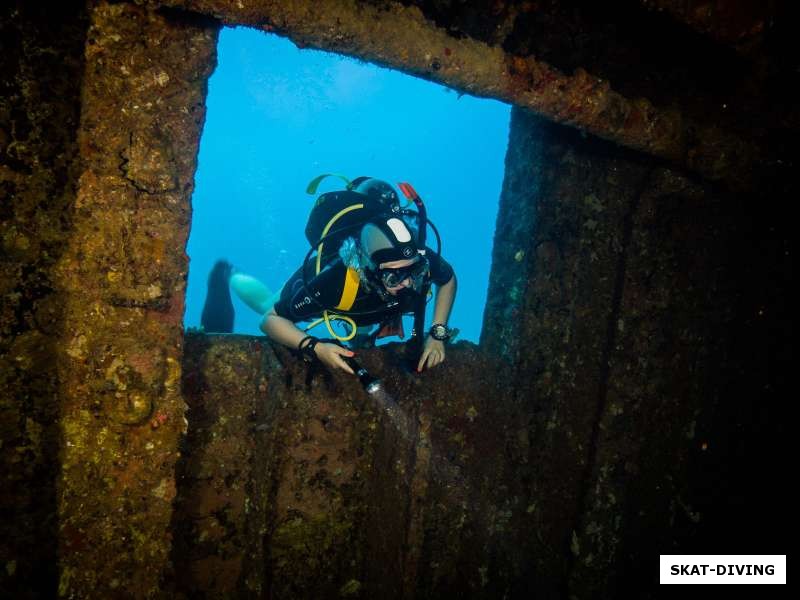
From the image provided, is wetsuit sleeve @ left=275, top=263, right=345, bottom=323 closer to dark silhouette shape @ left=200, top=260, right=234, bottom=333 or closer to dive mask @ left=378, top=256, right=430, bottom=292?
dive mask @ left=378, top=256, right=430, bottom=292

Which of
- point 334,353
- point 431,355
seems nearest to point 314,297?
point 334,353

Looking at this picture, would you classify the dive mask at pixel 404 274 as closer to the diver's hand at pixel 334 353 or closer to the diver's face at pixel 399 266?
the diver's face at pixel 399 266

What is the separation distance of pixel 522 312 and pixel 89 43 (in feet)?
8.58

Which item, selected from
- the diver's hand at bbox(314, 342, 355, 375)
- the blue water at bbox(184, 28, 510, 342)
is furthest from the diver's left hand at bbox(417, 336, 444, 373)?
the blue water at bbox(184, 28, 510, 342)

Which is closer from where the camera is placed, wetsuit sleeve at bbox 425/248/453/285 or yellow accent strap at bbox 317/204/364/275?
yellow accent strap at bbox 317/204/364/275

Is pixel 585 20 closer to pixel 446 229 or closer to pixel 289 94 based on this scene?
pixel 446 229

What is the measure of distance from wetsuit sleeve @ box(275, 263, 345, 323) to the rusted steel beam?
1343 mm

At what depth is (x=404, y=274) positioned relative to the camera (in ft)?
8.58

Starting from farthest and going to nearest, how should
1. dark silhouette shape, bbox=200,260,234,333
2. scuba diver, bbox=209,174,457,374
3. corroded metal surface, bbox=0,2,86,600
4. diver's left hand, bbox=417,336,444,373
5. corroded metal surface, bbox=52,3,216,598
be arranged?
dark silhouette shape, bbox=200,260,234,333 < diver's left hand, bbox=417,336,444,373 < scuba diver, bbox=209,174,457,374 < corroded metal surface, bbox=52,3,216,598 < corroded metal surface, bbox=0,2,86,600

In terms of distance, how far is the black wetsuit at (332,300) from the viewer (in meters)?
2.71

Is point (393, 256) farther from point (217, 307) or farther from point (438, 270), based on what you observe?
point (217, 307)

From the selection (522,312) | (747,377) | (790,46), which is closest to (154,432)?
(522,312)

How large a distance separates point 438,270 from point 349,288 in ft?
2.51

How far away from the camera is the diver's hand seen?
2.37 meters
